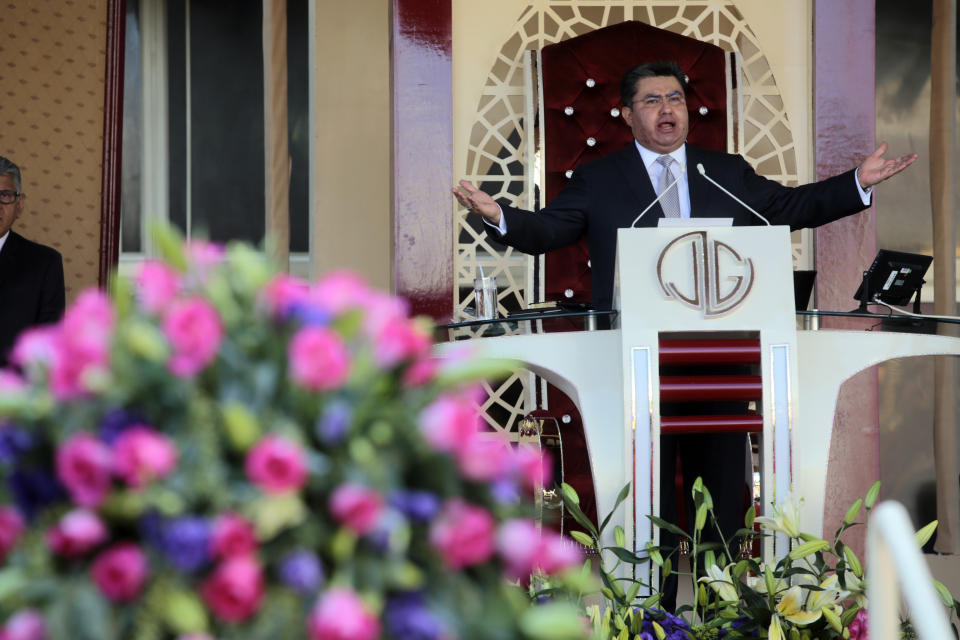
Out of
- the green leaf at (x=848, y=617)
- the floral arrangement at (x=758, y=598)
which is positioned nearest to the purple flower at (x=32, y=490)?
the floral arrangement at (x=758, y=598)

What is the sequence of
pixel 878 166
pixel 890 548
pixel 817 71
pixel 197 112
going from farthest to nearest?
pixel 197 112 < pixel 817 71 < pixel 878 166 < pixel 890 548

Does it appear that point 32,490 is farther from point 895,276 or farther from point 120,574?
point 895,276

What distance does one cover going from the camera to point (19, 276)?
11.3 feet

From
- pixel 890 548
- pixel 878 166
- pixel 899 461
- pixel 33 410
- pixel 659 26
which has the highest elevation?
pixel 659 26

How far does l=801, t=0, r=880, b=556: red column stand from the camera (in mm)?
3598

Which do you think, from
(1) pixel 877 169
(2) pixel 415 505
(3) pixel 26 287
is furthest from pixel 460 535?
(3) pixel 26 287

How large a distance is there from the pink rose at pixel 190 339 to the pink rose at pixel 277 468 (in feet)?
0.20

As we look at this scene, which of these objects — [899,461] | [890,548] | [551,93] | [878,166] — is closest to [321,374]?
[890,548]

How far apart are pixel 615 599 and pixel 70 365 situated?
129 cm

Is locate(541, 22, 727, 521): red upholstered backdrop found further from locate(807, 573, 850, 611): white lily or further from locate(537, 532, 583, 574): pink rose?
locate(537, 532, 583, 574): pink rose

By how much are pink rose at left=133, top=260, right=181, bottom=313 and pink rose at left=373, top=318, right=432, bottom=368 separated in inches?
4.3

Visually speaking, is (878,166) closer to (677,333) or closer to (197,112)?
(677,333)

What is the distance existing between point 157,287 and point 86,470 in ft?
0.36

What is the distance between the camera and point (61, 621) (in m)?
0.51
